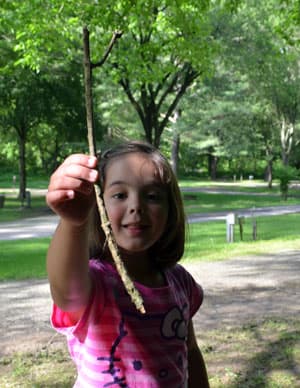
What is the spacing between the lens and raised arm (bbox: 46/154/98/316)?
117cm

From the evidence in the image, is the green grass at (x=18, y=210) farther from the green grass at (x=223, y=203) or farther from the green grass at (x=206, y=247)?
the green grass at (x=206, y=247)

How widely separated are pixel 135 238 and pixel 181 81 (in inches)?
983

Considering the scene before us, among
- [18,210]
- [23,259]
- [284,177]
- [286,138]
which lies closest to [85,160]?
[23,259]

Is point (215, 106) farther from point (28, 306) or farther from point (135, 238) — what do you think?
point (135, 238)

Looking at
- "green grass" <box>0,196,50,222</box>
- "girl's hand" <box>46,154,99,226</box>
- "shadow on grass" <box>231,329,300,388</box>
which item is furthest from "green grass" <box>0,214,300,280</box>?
"green grass" <box>0,196,50,222</box>

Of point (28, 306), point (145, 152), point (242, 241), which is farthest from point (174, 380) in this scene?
point (242, 241)

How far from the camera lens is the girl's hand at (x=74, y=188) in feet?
3.80

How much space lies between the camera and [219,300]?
634 centimetres

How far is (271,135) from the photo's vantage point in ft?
153

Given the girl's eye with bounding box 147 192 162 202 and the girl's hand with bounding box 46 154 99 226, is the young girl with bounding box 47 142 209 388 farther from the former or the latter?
the girl's hand with bounding box 46 154 99 226

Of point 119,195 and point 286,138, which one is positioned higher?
point 286,138

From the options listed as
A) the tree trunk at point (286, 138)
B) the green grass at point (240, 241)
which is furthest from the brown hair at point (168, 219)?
the tree trunk at point (286, 138)

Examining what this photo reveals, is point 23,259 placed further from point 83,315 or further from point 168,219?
point 83,315

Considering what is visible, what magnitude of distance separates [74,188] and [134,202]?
1.62 feet
